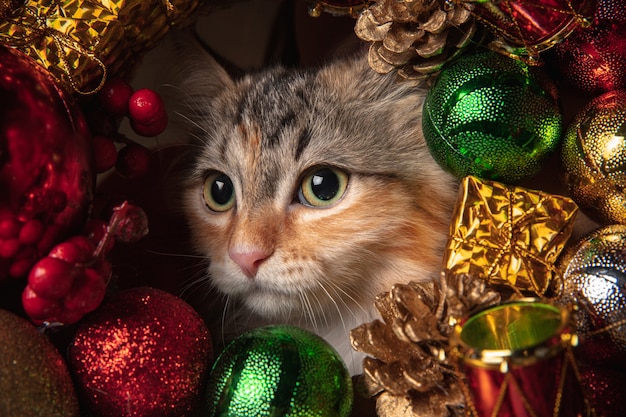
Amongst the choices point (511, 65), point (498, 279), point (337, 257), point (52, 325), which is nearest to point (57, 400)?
point (52, 325)

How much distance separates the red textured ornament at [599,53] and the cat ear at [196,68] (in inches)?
20.3

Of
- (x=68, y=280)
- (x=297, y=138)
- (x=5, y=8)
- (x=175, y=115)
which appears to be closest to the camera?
A: (x=68, y=280)

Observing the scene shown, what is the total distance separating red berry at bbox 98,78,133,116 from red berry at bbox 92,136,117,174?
0.04m

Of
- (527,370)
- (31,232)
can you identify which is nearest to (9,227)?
(31,232)

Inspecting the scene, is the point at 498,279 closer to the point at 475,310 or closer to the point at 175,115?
the point at 475,310

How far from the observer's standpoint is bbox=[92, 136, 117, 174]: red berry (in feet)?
2.57

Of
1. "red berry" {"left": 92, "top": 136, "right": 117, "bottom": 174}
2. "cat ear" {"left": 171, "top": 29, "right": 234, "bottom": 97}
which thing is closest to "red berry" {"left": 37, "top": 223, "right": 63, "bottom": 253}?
"red berry" {"left": 92, "top": 136, "right": 117, "bottom": 174}

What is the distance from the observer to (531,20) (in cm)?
69

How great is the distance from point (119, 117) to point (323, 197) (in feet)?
0.91

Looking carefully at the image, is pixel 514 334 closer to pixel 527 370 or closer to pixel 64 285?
pixel 527 370

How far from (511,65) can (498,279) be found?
0.24m

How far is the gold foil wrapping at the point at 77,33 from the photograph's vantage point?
0.73 m

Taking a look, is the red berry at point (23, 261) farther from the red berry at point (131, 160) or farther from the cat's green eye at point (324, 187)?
the cat's green eye at point (324, 187)

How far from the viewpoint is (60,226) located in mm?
668
